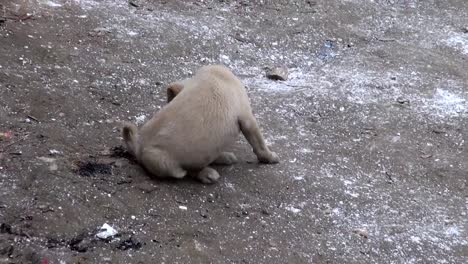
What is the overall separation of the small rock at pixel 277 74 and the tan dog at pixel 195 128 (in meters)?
1.91

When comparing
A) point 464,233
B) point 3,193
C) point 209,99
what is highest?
point 209,99

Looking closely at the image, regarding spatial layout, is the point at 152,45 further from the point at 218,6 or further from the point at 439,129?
the point at 439,129

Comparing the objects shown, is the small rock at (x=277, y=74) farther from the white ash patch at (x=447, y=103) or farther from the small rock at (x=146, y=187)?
the small rock at (x=146, y=187)

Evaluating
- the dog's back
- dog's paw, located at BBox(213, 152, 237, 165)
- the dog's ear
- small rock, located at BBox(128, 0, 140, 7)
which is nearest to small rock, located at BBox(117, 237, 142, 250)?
the dog's back

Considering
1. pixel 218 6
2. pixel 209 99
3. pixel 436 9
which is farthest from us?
pixel 436 9

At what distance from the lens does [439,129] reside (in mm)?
6121

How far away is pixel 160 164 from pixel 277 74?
271cm

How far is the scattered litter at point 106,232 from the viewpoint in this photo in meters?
3.87

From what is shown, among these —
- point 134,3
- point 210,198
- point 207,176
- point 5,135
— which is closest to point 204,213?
point 210,198

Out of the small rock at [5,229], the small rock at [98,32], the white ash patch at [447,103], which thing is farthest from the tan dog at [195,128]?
→ the white ash patch at [447,103]

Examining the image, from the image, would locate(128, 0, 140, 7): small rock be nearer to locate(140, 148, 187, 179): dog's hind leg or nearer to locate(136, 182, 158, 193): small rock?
locate(140, 148, 187, 179): dog's hind leg

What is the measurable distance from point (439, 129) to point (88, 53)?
359 cm

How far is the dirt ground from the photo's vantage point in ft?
13.4

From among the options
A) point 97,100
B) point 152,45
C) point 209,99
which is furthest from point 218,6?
point 209,99
